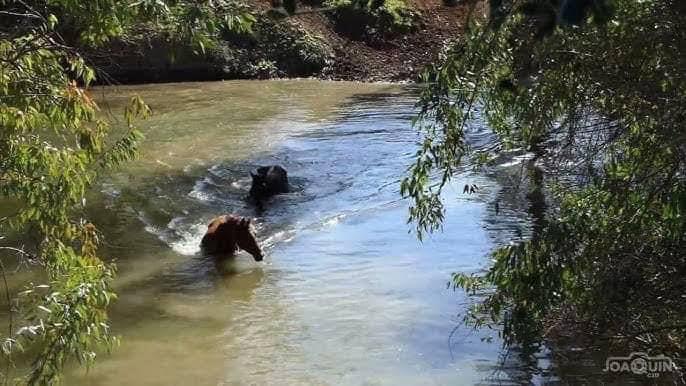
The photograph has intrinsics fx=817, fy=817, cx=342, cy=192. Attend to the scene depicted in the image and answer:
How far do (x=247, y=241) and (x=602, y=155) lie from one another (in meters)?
5.36

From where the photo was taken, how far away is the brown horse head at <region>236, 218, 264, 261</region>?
9820mm

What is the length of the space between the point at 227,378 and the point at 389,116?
13.0 metres

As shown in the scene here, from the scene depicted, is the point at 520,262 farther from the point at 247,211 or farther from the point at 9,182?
the point at 247,211

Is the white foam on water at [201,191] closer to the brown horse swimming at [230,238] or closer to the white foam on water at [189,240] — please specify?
the white foam on water at [189,240]

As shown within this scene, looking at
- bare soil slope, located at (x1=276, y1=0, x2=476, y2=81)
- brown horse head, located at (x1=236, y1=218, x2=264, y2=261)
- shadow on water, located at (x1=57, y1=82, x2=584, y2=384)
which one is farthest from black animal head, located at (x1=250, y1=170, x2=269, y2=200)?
bare soil slope, located at (x1=276, y1=0, x2=476, y2=81)

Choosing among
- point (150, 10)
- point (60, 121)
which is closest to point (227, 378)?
point (60, 121)

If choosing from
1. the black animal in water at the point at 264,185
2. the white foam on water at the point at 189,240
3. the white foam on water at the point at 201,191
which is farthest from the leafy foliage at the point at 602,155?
the white foam on water at the point at 201,191

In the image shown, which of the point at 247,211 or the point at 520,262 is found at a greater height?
the point at 520,262

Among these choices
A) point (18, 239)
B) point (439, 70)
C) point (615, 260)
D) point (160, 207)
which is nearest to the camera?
point (615, 260)

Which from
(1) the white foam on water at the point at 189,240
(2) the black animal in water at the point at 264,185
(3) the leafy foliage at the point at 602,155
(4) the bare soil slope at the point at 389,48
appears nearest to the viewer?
(3) the leafy foliage at the point at 602,155

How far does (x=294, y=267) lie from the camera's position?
31.4 ft

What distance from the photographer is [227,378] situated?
671 cm

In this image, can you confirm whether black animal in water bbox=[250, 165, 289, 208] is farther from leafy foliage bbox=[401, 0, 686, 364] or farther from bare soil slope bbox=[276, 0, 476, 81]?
bare soil slope bbox=[276, 0, 476, 81]

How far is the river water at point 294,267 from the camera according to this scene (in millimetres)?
6930
